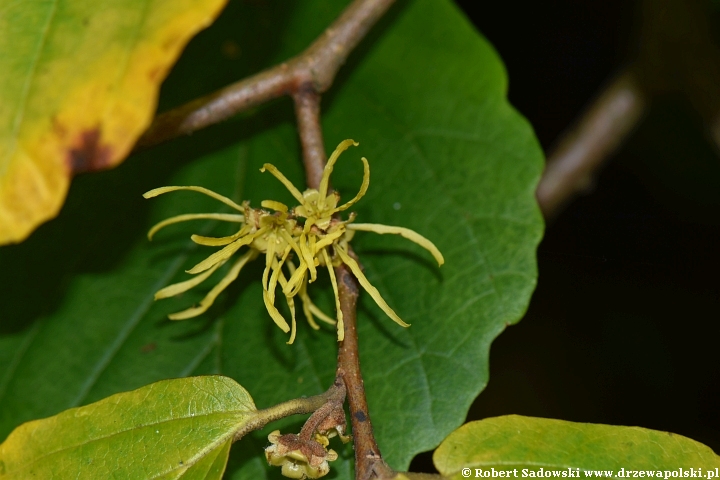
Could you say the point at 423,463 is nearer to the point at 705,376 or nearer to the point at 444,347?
the point at 444,347

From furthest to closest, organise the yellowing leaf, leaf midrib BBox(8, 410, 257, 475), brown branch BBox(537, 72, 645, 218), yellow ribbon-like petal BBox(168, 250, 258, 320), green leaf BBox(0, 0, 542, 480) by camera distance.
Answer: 1. brown branch BBox(537, 72, 645, 218)
2. green leaf BBox(0, 0, 542, 480)
3. yellow ribbon-like petal BBox(168, 250, 258, 320)
4. leaf midrib BBox(8, 410, 257, 475)
5. the yellowing leaf

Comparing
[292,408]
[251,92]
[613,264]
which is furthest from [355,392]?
[613,264]

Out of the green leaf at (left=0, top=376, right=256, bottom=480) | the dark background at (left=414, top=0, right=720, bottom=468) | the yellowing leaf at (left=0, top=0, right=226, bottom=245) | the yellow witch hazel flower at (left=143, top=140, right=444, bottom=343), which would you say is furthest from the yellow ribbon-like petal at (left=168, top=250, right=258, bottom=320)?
the dark background at (left=414, top=0, right=720, bottom=468)

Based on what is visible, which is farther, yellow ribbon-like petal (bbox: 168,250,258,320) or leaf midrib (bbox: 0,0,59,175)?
yellow ribbon-like petal (bbox: 168,250,258,320)

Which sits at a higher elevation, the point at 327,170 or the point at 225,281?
the point at 327,170

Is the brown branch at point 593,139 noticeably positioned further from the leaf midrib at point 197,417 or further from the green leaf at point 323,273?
the leaf midrib at point 197,417

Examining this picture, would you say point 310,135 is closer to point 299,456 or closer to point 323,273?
point 323,273

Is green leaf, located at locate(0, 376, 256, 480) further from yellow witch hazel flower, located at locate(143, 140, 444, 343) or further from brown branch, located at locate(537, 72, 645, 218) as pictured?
brown branch, located at locate(537, 72, 645, 218)
